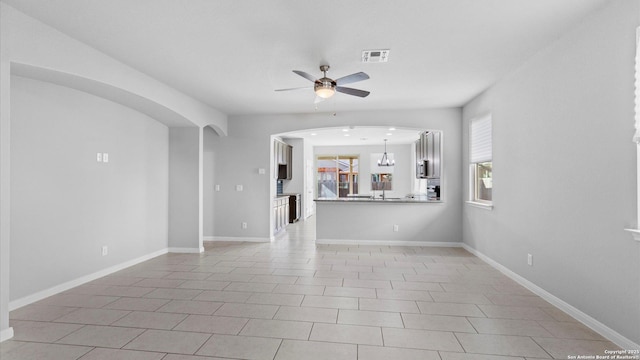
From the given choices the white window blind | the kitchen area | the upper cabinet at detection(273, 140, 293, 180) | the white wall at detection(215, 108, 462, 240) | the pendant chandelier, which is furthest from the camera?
the pendant chandelier

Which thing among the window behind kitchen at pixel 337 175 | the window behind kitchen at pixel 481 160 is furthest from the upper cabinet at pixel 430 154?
the window behind kitchen at pixel 337 175

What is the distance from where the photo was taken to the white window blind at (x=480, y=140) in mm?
4883

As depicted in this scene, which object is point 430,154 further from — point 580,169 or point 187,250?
point 187,250

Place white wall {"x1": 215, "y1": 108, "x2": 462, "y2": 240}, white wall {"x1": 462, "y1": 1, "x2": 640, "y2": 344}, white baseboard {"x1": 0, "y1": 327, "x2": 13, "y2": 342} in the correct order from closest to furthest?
white wall {"x1": 462, "y1": 1, "x2": 640, "y2": 344}
white baseboard {"x1": 0, "y1": 327, "x2": 13, "y2": 342}
white wall {"x1": 215, "y1": 108, "x2": 462, "y2": 240}

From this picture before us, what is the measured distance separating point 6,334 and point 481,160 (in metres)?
5.87

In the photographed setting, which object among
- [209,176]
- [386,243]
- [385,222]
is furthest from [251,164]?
[386,243]

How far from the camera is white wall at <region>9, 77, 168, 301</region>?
321cm

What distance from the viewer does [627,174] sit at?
2.29 metres

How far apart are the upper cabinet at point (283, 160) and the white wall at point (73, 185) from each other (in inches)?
119

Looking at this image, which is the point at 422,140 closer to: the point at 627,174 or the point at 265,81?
the point at 265,81

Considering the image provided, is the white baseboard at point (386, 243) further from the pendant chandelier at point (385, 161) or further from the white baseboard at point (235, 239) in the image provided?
the pendant chandelier at point (385, 161)

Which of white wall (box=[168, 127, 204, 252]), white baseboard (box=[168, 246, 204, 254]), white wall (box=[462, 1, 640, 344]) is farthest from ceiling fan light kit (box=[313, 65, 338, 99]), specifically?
white baseboard (box=[168, 246, 204, 254])

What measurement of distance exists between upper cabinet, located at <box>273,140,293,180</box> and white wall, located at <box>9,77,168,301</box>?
3.03 meters

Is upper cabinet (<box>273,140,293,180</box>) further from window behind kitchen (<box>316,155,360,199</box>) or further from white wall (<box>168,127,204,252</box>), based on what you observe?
window behind kitchen (<box>316,155,360,199</box>)
